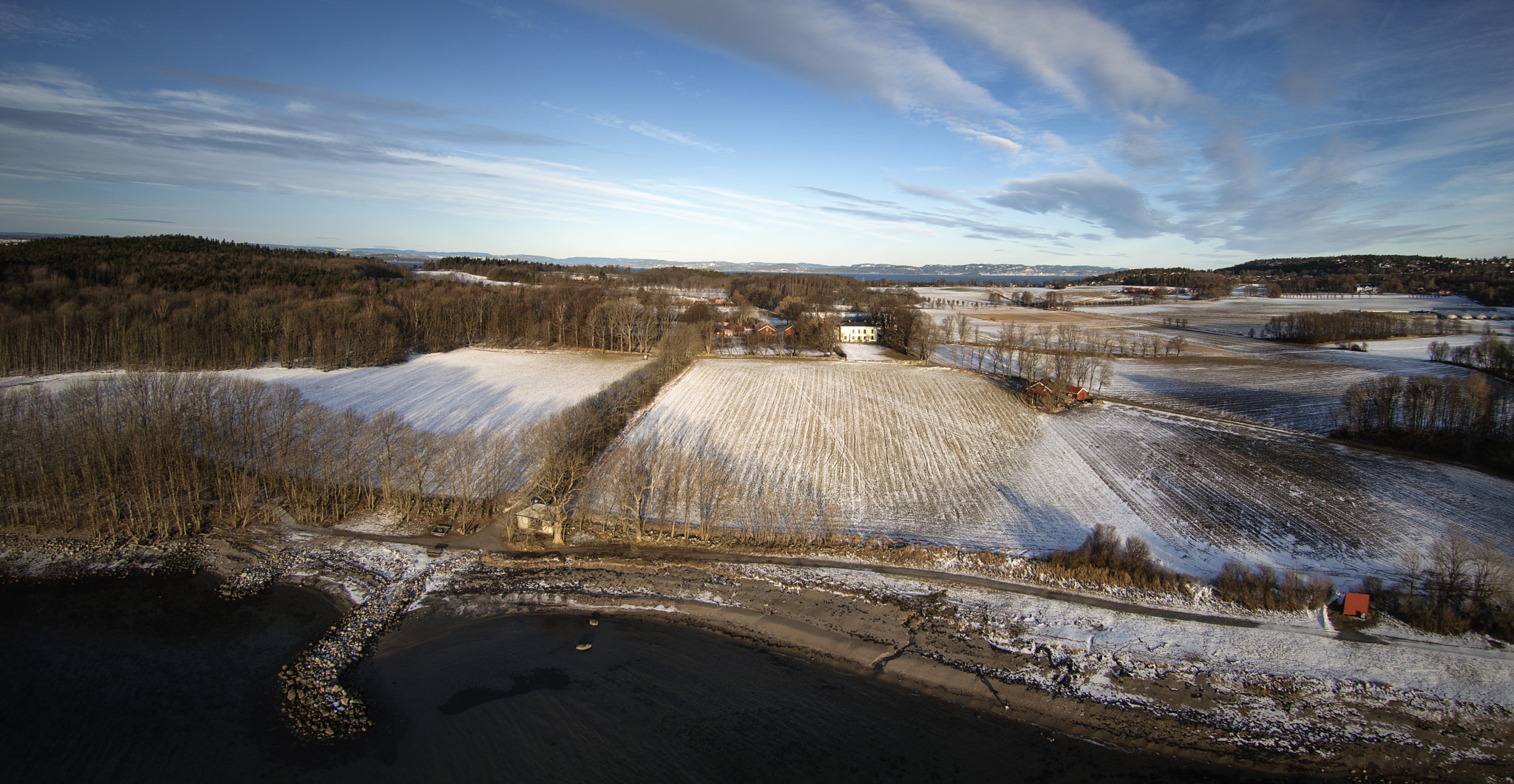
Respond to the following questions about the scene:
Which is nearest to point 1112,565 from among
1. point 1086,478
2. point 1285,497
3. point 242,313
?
point 1086,478

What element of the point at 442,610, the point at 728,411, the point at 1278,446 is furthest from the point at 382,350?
the point at 1278,446

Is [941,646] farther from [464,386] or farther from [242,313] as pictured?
[242,313]

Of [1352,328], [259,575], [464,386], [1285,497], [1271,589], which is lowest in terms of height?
[259,575]

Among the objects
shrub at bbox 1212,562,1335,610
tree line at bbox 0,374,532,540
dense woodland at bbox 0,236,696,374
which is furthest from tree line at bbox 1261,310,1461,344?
tree line at bbox 0,374,532,540

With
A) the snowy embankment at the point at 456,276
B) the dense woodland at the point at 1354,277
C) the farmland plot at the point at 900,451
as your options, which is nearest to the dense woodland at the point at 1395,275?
the dense woodland at the point at 1354,277

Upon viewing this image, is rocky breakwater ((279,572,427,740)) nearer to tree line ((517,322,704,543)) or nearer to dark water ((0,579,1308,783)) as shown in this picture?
dark water ((0,579,1308,783))

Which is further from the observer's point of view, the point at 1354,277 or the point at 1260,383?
the point at 1354,277
